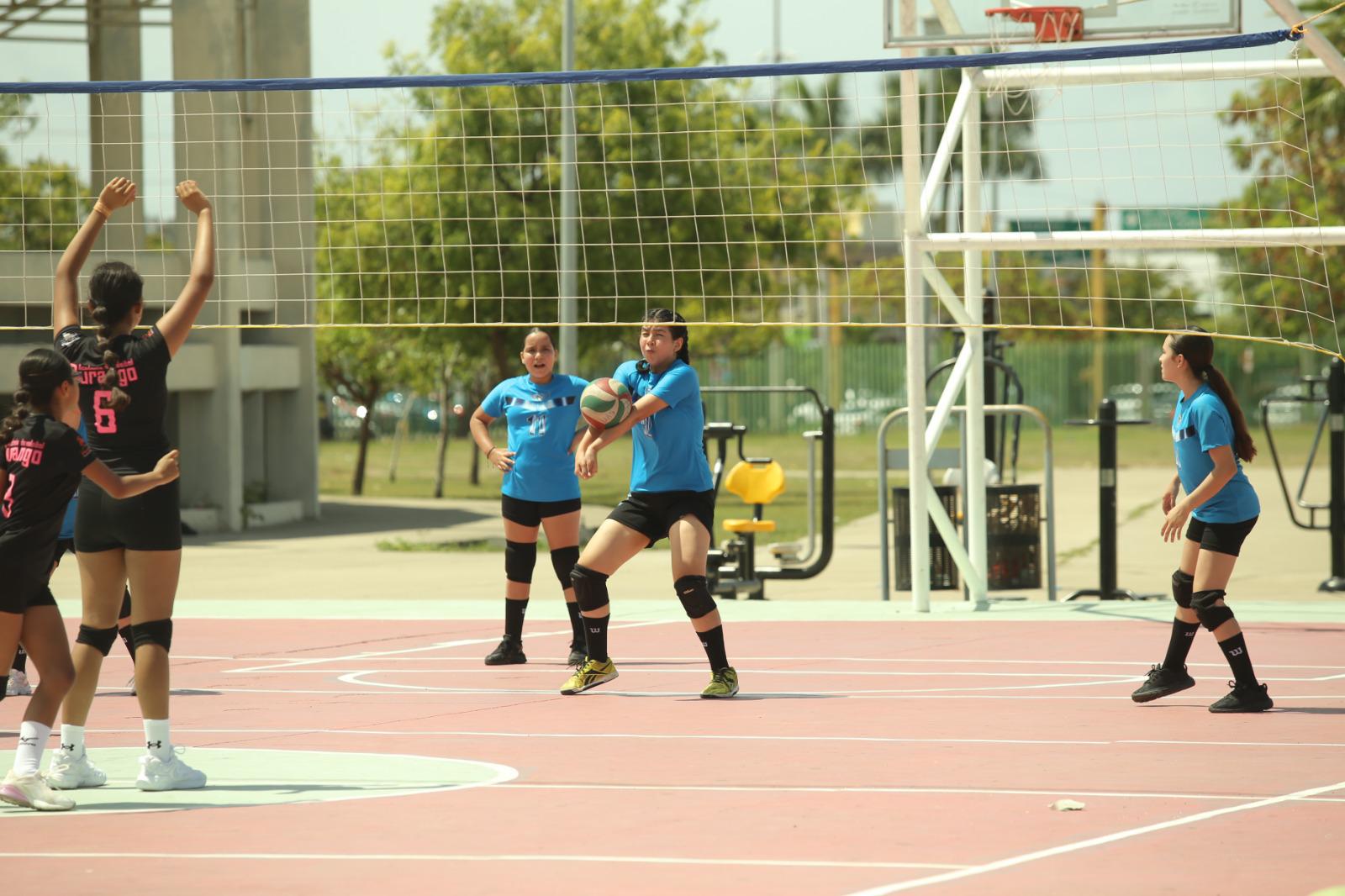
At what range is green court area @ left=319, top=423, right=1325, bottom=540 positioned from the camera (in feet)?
103

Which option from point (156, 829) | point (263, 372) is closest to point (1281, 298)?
point (263, 372)

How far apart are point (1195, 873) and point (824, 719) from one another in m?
3.23

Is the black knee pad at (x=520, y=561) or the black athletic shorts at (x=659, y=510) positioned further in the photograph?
the black knee pad at (x=520, y=561)

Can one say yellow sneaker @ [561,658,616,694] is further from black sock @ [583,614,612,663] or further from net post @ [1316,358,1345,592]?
net post @ [1316,358,1345,592]

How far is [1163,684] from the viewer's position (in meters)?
8.95

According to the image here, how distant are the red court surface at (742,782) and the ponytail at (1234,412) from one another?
127 cm

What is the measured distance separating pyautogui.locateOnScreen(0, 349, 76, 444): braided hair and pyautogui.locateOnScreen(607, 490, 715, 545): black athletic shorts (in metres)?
3.43

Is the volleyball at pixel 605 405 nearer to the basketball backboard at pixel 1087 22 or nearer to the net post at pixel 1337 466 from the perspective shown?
the basketball backboard at pixel 1087 22

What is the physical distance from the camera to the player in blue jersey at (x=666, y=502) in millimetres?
9281

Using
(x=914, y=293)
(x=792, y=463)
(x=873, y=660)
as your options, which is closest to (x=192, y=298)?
(x=873, y=660)

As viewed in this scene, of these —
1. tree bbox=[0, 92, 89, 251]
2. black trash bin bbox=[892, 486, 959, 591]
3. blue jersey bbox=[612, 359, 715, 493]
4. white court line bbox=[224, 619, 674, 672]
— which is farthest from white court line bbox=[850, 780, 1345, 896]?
tree bbox=[0, 92, 89, 251]

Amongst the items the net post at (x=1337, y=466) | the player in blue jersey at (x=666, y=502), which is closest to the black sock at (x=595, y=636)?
the player in blue jersey at (x=666, y=502)

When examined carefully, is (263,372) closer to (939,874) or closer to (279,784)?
(279,784)

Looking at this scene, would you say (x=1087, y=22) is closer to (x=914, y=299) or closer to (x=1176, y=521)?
(x=914, y=299)
